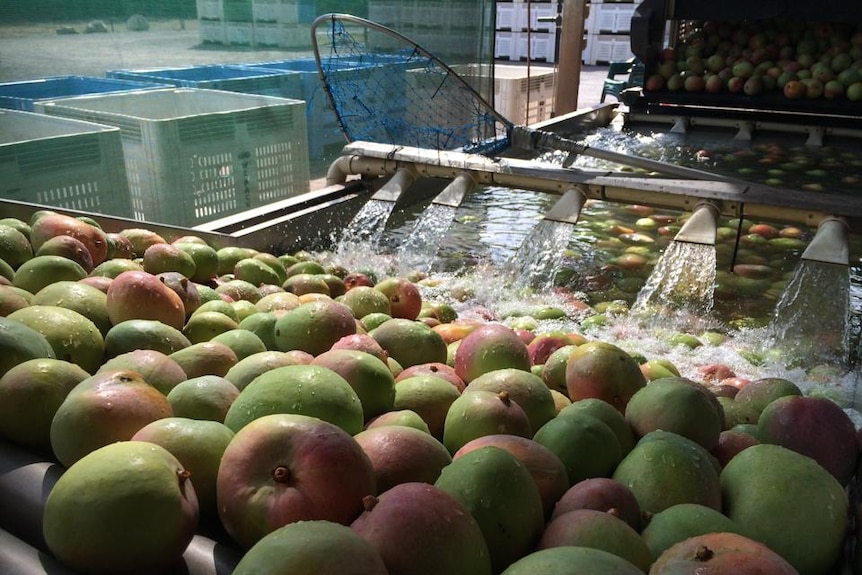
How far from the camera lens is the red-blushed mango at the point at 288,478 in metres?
1.11

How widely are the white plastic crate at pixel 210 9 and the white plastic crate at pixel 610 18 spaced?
18.8 metres

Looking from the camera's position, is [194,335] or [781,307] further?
[781,307]

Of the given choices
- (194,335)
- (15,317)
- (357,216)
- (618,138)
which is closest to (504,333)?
(194,335)

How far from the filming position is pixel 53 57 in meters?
4.63

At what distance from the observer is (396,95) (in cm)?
718

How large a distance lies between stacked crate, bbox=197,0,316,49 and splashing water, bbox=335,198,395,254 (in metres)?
2.26

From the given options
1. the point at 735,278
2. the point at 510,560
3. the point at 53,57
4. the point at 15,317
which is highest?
the point at 53,57

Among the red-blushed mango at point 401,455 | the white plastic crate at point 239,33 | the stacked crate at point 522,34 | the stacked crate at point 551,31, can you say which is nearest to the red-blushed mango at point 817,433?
the red-blushed mango at point 401,455

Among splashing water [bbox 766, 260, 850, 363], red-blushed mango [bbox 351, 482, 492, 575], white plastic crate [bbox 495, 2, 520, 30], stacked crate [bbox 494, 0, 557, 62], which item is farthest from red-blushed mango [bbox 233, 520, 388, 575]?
white plastic crate [bbox 495, 2, 520, 30]

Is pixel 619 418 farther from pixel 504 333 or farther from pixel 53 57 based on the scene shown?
pixel 53 57

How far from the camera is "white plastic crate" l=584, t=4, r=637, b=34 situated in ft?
72.7

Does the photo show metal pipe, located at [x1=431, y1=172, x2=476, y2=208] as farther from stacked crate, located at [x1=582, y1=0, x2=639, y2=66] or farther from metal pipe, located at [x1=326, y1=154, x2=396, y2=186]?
stacked crate, located at [x1=582, y1=0, x2=639, y2=66]

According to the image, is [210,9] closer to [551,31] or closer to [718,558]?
[718,558]

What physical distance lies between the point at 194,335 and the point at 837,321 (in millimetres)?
2927
